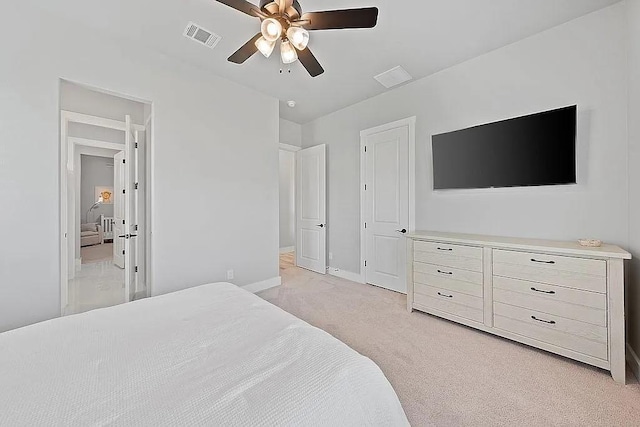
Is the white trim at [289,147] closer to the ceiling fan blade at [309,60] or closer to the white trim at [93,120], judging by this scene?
the white trim at [93,120]

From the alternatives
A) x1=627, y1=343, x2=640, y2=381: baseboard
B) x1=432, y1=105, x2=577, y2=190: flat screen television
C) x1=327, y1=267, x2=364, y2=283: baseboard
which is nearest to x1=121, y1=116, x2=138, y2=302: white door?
x1=327, y1=267, x2=364, y2=283: baseboard

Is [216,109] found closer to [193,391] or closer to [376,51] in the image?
[376,51]

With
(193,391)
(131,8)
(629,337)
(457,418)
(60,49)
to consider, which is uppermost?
(131,8)

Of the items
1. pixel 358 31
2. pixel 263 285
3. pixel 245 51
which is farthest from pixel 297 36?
pixel 263 285

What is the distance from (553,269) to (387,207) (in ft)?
6.45

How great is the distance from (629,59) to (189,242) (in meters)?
4.23

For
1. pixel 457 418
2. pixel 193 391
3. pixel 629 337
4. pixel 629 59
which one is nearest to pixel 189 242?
pixel 193 391

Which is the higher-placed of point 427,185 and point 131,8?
point 131,8

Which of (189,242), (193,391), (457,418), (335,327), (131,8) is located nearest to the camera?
(193,391)

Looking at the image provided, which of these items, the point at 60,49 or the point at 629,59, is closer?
the point at 629,59

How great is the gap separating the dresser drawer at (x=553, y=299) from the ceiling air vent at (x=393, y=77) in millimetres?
2446

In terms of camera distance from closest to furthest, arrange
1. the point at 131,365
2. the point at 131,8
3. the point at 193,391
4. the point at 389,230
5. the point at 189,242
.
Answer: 1. the point at 193,391
2. the point at 131,365
3. the point at 131,8
4. the point at 189,242
5. the point at 389,230

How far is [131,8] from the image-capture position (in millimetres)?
2154

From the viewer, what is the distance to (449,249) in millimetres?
2613
